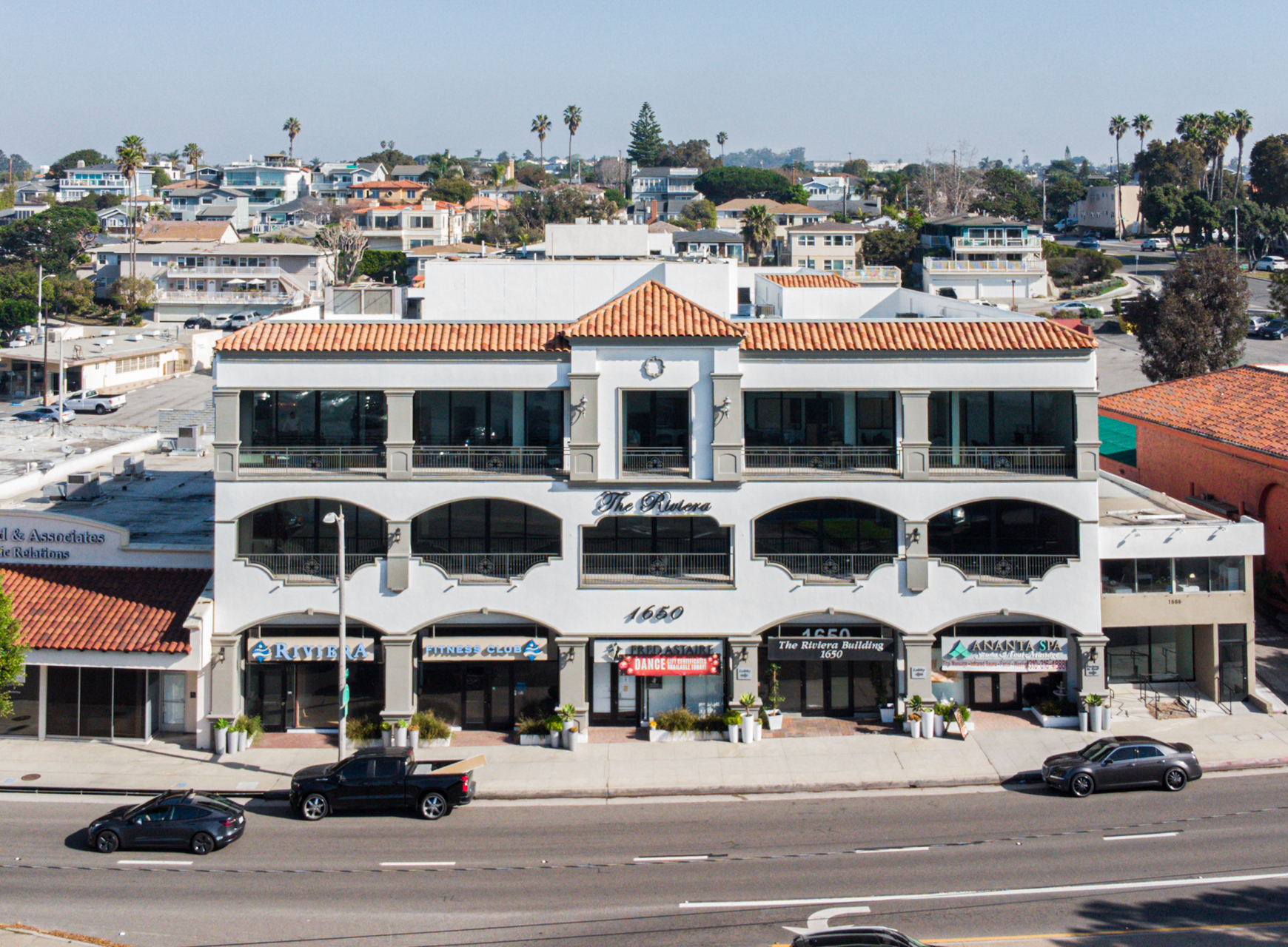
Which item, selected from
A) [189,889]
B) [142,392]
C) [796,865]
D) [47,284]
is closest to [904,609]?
[796,865]

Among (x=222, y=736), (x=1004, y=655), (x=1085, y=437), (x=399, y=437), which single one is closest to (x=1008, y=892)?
(x=1004, y=655)

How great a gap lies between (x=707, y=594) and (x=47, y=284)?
416 feet

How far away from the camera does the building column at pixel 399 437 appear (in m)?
36.7

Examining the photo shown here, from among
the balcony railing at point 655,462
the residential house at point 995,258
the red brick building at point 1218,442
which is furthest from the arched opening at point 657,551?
the residential house at point 995,258

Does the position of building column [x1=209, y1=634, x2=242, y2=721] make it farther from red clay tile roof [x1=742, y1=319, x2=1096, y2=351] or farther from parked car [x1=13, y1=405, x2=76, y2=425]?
parked car [x1=13, y1=405, x2=76, y2=425]

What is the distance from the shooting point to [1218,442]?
49.2 meters

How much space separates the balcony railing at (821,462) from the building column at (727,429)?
29.4 inches

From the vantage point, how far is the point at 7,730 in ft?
123

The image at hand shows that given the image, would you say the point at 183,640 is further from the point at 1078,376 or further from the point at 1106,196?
the point at 1106,196

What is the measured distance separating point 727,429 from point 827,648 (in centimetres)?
724

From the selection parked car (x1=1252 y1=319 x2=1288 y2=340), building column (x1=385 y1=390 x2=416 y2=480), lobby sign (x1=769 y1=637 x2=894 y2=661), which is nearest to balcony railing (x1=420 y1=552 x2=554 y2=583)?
building column (x1=385 y1=390 x2=416 y2=480)

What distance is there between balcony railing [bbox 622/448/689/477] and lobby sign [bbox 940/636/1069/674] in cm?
945

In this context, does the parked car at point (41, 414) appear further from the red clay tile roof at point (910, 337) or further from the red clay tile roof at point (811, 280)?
the red clay tile roof at point (910, 337)

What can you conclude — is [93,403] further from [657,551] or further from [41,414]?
[657,551]
